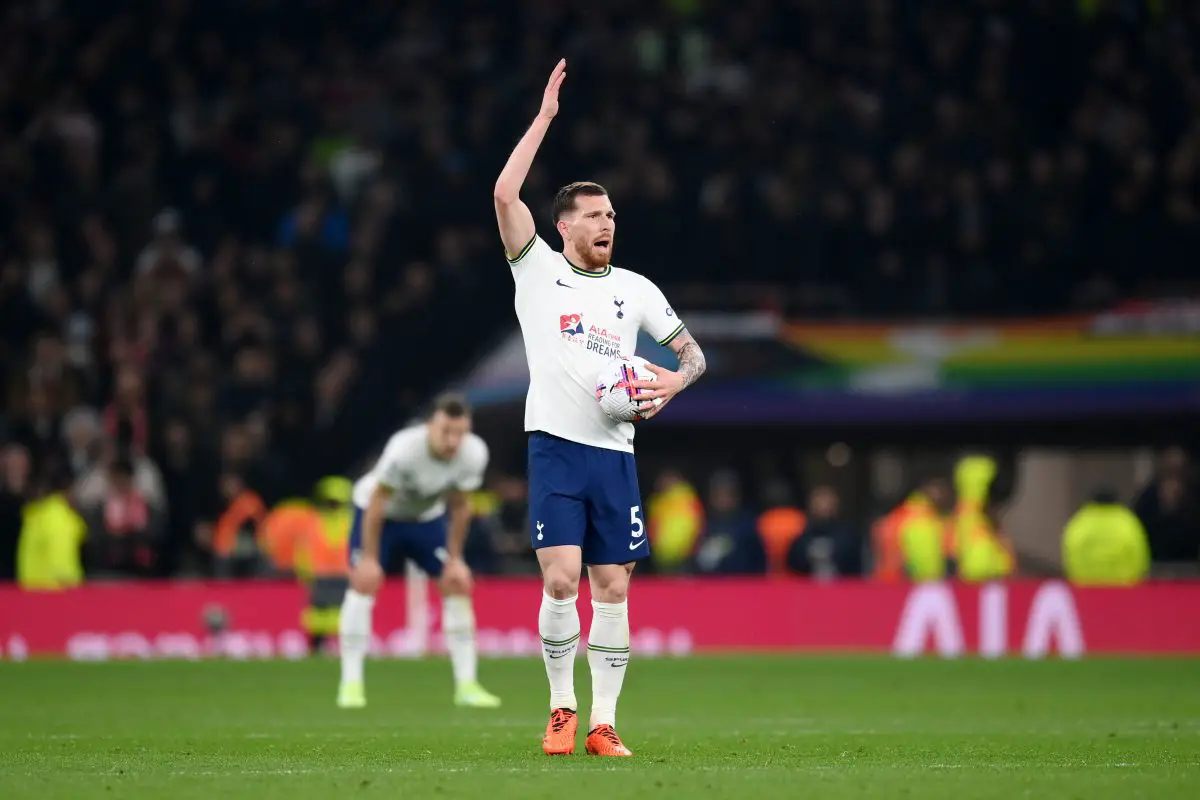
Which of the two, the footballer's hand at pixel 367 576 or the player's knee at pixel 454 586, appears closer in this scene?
the footballer's hand at pixel 367 576

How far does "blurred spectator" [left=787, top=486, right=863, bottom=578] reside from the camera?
2264cm

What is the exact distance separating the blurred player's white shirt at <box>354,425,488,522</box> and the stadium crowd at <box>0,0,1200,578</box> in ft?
24.6

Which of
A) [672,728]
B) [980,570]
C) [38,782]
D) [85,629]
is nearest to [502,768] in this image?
[38,782]

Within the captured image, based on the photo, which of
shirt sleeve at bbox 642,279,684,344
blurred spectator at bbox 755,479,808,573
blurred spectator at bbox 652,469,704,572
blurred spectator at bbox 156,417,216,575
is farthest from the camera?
blurred spectator at bbox 755,479,808,573

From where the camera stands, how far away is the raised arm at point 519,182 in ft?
28.9

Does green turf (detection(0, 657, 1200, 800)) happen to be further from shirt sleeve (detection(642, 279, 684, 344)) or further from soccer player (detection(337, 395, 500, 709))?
shirt sleeve (detection(642, 279, 684, 344))

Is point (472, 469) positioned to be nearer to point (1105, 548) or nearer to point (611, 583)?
point (611, 583)

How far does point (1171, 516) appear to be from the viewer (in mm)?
22406

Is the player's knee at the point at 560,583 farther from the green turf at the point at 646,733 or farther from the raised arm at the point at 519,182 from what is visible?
the raised arm at the point at 519,182

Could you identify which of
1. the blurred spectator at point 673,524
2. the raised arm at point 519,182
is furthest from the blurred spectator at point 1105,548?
the raised arm at point 519,182

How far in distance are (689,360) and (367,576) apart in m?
5.37

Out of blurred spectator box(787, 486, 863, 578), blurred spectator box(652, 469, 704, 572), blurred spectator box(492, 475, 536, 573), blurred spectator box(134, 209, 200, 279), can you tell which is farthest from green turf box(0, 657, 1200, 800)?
blurred spectator box(134, 209, 200, 279)

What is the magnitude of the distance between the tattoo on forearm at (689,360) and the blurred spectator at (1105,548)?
1284cm

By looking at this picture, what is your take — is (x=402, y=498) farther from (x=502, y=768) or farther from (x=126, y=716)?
(x=502, y=768)
